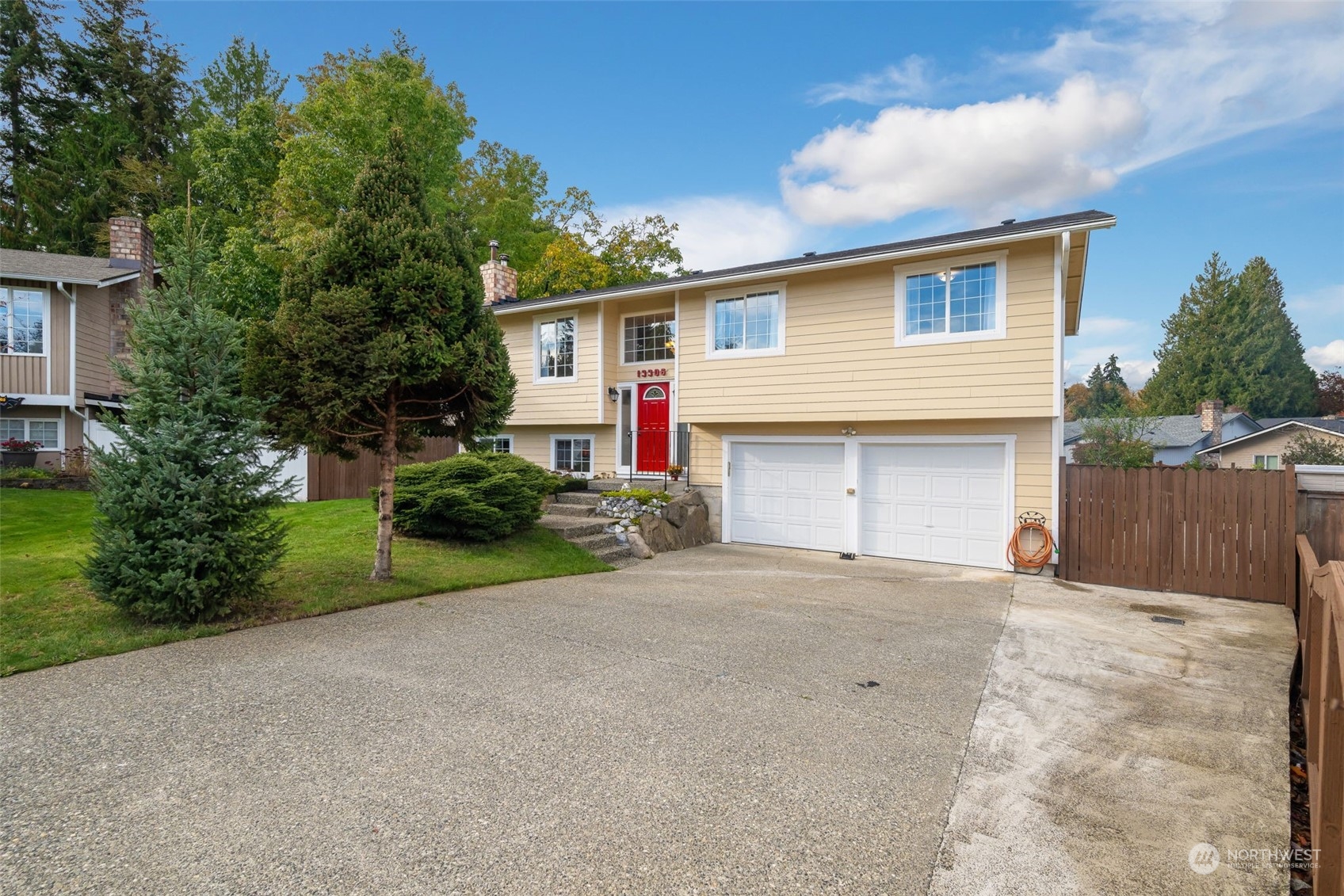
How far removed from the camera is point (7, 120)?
982 inches

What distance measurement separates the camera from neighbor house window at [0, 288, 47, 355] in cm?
1519

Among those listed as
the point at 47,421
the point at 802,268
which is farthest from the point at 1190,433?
the point at 47,421

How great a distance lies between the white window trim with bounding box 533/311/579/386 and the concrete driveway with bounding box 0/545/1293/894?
8.65 meters

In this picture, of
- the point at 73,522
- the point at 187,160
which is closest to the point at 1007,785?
the point at 73,522

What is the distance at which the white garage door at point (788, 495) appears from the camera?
37.9ft

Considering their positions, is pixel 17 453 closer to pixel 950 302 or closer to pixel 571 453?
pixel 571 453

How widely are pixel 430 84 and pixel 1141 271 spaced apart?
28.9 meters

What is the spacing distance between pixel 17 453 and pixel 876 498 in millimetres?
18110

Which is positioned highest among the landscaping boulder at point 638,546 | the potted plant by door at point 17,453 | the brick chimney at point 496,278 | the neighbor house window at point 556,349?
the brick chimney at point 496,278

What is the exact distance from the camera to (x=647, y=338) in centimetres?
1386

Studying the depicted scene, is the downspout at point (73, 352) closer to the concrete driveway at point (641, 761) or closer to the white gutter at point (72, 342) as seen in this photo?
the white gutter at point (72, 342)

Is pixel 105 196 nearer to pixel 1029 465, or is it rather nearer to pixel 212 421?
pixel 212 421

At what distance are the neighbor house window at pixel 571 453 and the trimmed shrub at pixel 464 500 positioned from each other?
14.7 feet

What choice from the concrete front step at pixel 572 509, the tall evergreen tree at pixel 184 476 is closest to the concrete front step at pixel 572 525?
the concrete front step at pixel 572 509
